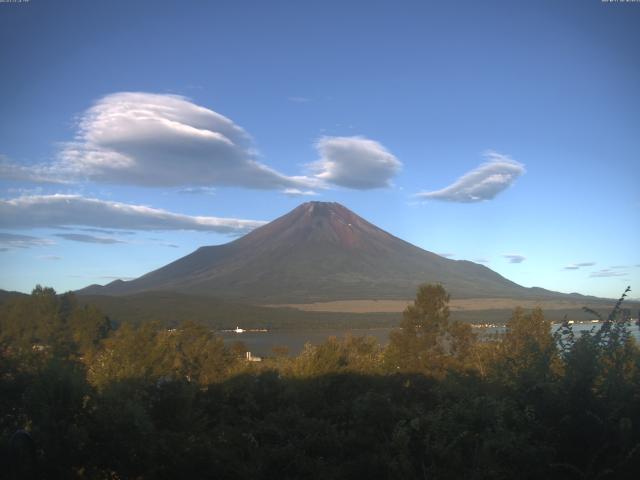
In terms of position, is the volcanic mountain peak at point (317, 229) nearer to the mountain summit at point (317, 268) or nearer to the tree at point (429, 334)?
the mountain summit at point (317, 268)

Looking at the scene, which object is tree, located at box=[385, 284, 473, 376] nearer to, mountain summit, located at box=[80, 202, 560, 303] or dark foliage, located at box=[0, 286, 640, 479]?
dark foliage, located at box=[0, 286, 640, 479]

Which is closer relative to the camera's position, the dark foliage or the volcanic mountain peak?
the dark foliage

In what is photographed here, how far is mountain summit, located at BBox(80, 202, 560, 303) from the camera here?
5187 inches

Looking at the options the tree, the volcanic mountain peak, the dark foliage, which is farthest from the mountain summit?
the dark foliage

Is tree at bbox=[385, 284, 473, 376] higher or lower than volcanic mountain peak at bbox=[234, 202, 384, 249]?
lower

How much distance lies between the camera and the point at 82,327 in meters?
35.7

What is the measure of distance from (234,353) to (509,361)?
2973 centimetres

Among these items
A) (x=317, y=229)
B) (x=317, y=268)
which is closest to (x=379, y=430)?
(x=317, y=268)

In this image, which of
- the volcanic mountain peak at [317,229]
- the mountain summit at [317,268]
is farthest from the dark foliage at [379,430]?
the volcanic mountain peak at [317,229]

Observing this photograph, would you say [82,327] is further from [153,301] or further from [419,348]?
A: [153,301]

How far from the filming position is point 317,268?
154750 millimetres

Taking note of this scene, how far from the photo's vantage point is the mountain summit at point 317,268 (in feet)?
432

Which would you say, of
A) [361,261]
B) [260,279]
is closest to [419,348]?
[260,279]

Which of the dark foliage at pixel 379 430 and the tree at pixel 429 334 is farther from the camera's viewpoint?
the tree at pixel 429 334
